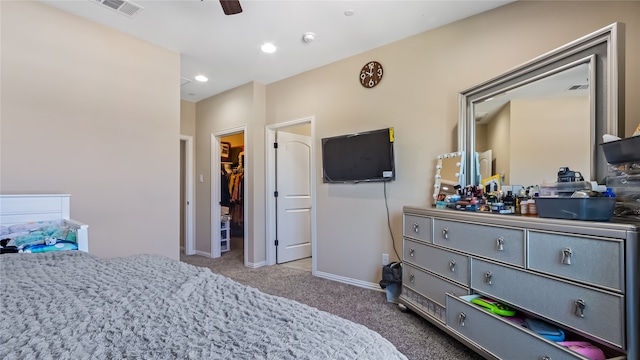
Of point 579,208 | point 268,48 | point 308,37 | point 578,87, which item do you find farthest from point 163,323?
point 268,48

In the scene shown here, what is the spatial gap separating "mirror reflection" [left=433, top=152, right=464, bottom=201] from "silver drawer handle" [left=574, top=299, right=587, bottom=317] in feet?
3.91

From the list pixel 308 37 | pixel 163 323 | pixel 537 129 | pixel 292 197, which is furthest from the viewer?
pixel 292 197

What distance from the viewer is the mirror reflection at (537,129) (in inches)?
65.6

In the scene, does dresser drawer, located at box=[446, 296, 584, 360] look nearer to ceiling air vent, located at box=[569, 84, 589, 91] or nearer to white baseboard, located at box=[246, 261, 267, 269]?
ceiling air vent, located at box=[569, 84, 589, 91]

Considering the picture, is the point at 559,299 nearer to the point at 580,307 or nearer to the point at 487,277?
the point at 580,307

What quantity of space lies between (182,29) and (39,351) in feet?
9.15

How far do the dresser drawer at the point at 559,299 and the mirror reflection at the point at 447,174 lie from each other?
34.1 inches

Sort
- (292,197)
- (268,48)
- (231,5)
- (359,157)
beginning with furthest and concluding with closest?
(292,197), (359,157), (268,48), (231,5)

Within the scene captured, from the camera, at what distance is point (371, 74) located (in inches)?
121

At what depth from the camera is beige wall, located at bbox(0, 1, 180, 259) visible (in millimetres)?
2164

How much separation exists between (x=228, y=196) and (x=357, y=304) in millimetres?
3777

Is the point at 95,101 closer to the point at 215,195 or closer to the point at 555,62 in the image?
the point at 215,195

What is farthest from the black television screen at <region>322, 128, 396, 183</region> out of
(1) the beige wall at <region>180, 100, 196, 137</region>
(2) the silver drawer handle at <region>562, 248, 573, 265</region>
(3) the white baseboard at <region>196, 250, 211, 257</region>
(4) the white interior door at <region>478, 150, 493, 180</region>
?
(1) the beige wall at <region>180, 100, 196, 137</region>

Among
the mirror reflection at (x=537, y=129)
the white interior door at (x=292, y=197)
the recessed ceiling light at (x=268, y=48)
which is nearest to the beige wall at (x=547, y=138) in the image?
the mirror reflection at (x=537, y=129)
